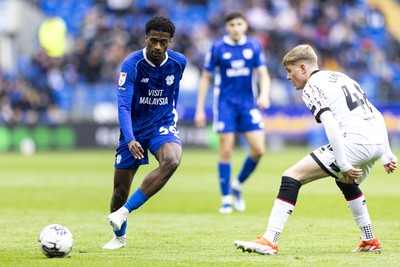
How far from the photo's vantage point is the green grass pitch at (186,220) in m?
8.11

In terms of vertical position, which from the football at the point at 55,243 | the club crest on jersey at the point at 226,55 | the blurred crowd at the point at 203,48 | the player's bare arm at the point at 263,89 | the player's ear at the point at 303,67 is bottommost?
the football at the point at 55,243

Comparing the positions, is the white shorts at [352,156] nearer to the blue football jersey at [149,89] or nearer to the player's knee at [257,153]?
the blue football jersey at [149,89]

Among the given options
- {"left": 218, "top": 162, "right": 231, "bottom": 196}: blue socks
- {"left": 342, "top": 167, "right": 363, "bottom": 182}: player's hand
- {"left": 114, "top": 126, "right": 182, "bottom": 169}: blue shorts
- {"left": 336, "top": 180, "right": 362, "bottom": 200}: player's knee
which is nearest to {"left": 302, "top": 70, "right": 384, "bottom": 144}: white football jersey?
{"left": 342, "top": 167, "right": 363, "bottom": 182}: player's hand

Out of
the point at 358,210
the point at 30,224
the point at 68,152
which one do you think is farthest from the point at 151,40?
the point at 68,152

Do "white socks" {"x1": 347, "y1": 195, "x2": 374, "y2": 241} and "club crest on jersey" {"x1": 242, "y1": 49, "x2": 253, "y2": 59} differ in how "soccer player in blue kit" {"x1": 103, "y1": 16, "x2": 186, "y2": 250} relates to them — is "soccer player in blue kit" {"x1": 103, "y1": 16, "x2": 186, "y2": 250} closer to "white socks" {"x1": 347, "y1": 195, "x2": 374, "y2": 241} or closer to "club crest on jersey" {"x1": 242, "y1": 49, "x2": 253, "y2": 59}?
"white socks" {"x1": 347, "y1": 195, "x2": 374, "y2": 241}

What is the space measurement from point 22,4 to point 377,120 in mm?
29903

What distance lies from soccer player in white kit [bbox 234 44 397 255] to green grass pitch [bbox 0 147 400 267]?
0.48 metres

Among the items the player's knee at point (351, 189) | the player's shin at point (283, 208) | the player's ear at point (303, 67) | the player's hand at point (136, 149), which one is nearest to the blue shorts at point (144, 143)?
the player's hand at point (136, 149)

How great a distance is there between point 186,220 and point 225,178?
5.87 feet

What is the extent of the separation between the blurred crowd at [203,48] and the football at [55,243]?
22257 mm

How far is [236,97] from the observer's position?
13.7 m

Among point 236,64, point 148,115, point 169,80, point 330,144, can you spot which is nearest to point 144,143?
point 148,115

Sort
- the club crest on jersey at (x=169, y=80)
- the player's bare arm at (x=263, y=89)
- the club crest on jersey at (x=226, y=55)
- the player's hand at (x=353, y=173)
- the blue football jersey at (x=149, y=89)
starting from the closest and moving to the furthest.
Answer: the player's hand at (x=353, y=173), the blue football jersey at (x=149, y=89), the club crest on jersey at (x=169, y=80), the player's bare arm at (x=263, y=89), the club crest on jersey at (x=226, y=55)

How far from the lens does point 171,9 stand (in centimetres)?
3484
